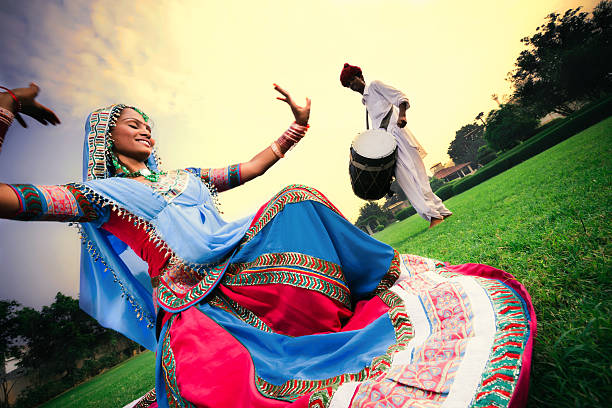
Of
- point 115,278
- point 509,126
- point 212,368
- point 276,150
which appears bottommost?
point 212,368

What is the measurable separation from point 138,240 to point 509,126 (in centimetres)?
3614

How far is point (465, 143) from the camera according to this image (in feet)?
185

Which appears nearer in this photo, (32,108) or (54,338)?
(32,108)

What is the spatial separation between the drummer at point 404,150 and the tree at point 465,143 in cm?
6101

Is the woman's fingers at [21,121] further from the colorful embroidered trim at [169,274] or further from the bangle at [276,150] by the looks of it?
the bangle at [276,150]

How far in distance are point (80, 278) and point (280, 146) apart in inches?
77.7

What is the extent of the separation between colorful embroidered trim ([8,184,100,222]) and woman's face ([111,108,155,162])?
0.58m

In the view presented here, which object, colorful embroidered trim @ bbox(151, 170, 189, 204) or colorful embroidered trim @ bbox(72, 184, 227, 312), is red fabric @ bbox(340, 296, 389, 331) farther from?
colorful embroidered trim @ bbox(151, 170, 189, 204)

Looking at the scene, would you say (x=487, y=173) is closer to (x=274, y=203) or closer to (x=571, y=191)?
(x=571, y=191)

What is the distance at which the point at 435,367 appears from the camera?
0.80 metres

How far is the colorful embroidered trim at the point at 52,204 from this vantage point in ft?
4.24

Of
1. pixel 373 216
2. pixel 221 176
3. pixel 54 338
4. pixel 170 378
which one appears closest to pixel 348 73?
pixel 221 176

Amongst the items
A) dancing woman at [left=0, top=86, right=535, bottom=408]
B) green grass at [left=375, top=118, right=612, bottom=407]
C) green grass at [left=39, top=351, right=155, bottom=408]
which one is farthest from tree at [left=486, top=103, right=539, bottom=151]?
green grass at [left=39, top=351, right=155, bottom=408]

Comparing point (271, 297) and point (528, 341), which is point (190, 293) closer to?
point (271, 297)
